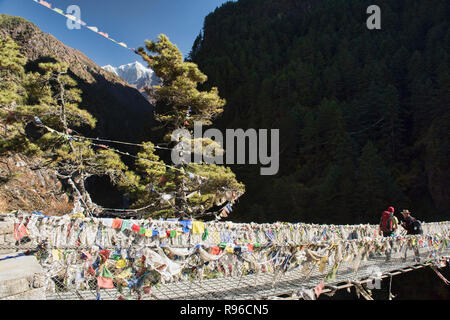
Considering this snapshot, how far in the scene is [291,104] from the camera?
4803cm

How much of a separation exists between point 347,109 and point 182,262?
4116 cm

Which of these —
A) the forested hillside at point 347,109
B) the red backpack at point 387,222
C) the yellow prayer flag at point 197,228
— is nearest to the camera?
the yellow prayer flag at point 197,228

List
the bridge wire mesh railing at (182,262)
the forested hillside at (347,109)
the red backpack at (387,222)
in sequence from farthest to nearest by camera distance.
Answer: the forested hillside at (347,109) < the red backpack at (387,222) < the bridge wire mesh railing at (182,262)

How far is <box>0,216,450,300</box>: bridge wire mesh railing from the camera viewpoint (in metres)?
4.55

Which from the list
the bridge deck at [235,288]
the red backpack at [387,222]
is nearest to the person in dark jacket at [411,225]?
the red backpack at [387,222]

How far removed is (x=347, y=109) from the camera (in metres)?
40.9

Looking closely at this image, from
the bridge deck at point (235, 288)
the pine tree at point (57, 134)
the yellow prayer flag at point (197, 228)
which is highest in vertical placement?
the pine tree at point (57, 134)

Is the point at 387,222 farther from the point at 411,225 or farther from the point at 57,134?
the point at 57,134

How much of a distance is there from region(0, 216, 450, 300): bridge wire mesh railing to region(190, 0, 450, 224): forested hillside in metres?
23.0

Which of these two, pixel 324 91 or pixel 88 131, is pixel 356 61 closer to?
pixel 324 91

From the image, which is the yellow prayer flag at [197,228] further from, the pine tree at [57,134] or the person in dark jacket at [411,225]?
the person in dark jacket at [411,225]

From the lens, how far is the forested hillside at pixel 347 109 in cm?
2986

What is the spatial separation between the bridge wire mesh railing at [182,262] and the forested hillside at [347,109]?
23024 millimetres
